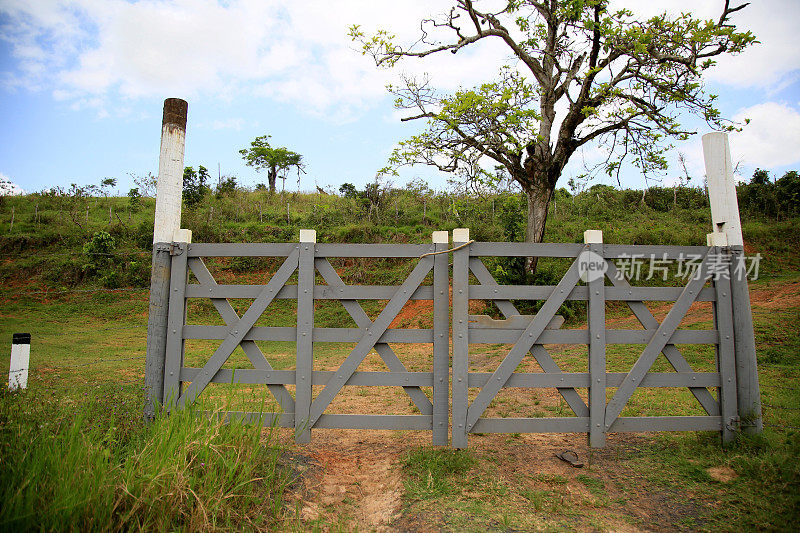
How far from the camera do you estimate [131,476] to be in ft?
7.97

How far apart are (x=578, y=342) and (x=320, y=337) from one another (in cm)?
231

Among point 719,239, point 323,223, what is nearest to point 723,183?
point 719,239

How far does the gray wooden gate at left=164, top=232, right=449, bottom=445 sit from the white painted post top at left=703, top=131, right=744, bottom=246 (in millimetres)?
2759

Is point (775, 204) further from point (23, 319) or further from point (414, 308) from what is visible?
point (23, 319)

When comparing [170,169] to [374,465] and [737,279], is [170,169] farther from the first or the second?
[737,279]

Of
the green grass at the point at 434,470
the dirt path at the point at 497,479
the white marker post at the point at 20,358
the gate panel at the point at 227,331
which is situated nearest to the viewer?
the dirt path at the point at 497,479

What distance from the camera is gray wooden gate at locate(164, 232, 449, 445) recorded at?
3.93m

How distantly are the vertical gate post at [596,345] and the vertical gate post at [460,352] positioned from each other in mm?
1094

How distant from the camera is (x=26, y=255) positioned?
16141 millimetres

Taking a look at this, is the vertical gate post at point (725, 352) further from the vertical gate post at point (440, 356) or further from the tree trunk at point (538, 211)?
the tree trunk at point (538, 211)

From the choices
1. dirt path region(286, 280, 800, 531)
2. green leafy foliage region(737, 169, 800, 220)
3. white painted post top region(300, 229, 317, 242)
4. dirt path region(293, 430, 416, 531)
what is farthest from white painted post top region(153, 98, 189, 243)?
green leafy foliage region(737, 169, 800, 220)

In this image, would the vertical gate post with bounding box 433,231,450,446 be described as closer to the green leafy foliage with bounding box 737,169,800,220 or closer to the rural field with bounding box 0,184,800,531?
the rural field with bounding box 0,184,800,531

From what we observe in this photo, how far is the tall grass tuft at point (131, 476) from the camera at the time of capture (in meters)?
2.19

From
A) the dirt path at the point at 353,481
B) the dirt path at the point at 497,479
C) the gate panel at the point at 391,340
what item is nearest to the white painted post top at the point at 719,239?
the dirt path at the point at 497,479
